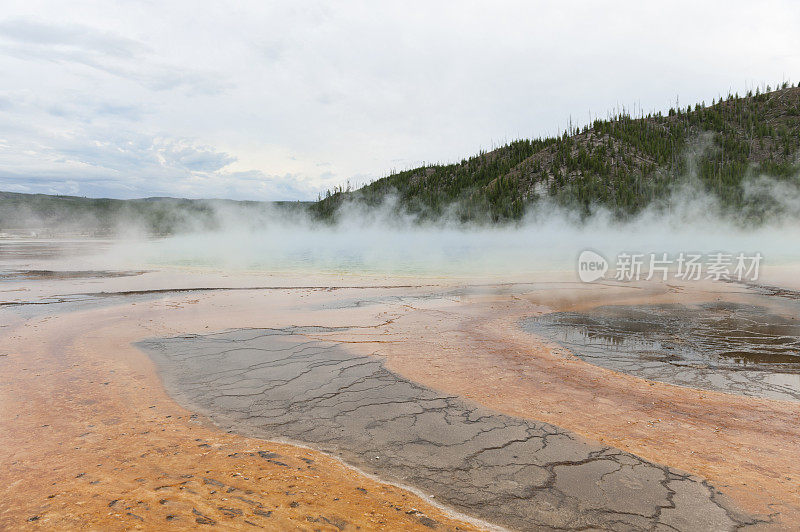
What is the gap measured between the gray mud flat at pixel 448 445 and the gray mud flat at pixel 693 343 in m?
3.43

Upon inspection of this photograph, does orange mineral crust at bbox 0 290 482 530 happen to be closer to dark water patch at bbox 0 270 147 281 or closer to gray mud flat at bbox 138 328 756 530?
gray mud flat at bbox 138 328 756 530

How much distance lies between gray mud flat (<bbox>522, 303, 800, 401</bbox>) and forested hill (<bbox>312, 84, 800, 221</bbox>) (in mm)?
89502

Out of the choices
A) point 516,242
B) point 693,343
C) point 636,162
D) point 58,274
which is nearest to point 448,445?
point 693,343

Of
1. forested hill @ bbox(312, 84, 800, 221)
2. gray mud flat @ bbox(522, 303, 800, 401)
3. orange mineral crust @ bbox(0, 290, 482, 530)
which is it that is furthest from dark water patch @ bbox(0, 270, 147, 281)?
forested hill @ bbox(312, 84, 800, 221)

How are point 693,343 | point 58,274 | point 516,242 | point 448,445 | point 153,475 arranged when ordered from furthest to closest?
point 516,242 → point 58,274 → point 693,343 → point 448,445 → point 153,475

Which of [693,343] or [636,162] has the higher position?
[636,162]

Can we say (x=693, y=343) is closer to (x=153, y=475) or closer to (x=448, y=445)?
(x=448, y=445)

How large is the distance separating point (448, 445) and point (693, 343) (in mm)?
7302

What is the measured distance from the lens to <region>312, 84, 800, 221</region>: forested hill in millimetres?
93875

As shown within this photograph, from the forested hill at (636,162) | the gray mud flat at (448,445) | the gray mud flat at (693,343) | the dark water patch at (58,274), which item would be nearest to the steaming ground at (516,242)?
the dark water patch at (58,274)

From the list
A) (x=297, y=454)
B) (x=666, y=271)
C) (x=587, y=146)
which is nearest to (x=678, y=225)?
(x=587, y=146)

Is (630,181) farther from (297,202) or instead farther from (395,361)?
(297,202)

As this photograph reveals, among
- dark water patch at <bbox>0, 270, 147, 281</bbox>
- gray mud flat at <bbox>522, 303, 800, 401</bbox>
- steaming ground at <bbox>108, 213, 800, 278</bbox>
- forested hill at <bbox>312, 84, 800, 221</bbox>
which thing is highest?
forested hill at <bbox>312, 84, 800, 221</bbox>

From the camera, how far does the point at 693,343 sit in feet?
30.1
